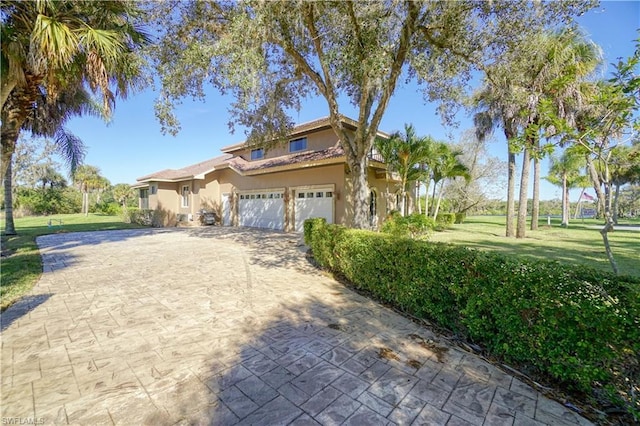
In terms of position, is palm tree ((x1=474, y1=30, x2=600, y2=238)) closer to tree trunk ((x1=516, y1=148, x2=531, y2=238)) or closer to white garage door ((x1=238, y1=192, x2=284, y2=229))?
tree trunk ((x1=516, y1=148, x2=531, y2=238))

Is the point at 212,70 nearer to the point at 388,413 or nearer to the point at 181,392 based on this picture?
the point at 181,392

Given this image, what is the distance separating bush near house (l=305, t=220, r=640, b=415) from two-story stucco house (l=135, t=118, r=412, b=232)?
895cm

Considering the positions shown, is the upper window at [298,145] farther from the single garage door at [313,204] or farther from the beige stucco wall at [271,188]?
the single garage door at [313,204]

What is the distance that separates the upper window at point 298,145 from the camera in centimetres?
1620

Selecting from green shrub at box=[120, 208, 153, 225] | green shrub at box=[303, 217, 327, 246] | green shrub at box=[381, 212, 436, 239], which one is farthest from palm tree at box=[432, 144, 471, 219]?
green shrub at box=[120, 208, 153, 225]

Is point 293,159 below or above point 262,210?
above

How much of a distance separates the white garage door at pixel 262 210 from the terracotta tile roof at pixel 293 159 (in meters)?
1.90

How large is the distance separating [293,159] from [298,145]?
163 cm

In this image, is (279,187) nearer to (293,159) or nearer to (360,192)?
(293,159)

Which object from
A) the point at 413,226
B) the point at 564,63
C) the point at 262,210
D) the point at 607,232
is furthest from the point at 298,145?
the point at 607,232

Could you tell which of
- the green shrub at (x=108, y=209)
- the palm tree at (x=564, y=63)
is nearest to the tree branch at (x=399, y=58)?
the palm tree at (x=564, y=63)

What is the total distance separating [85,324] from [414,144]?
42.4 ft

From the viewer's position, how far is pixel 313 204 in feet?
49.1

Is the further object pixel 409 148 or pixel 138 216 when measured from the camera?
pixel 138 216
